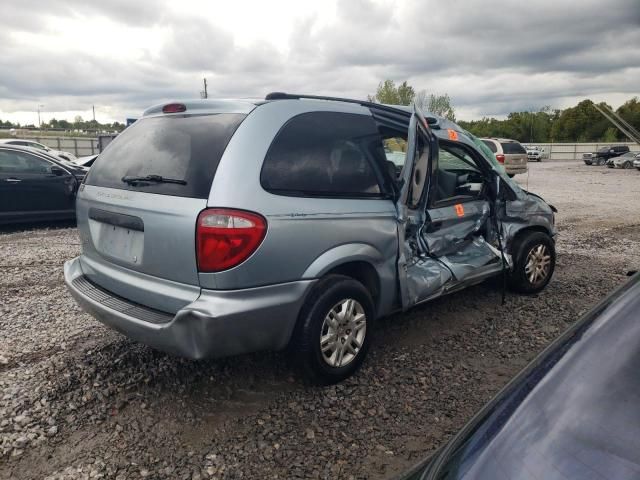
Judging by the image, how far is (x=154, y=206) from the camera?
9.29ft

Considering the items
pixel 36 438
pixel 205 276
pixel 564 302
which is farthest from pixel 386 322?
pixel 36 438

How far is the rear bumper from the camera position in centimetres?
261

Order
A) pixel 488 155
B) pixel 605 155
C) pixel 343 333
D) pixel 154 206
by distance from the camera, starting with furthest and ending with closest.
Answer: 1. pixel 605 155
2. pixel 488 155
3. pixel 343 333
4. pixel 154 206

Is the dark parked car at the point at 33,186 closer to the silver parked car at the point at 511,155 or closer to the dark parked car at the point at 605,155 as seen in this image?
the silver parked car at the point at 511,155

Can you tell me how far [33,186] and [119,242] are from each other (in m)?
6.52

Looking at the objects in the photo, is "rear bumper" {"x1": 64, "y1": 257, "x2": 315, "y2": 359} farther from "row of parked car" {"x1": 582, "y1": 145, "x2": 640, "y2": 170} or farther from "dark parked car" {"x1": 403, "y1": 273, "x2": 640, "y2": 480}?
"row of parked car" {"x1": 582, "y1": 145, "x2": 640, "y2": 170}

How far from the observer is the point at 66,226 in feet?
29.8

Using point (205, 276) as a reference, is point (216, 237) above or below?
above

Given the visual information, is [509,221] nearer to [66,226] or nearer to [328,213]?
[328,213]

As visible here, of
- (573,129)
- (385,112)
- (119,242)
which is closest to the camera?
(119,242)

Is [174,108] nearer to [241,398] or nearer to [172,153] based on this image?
[172,153]

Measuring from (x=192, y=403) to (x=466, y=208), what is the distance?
9.05 ft

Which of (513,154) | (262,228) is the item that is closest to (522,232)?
(262,228)

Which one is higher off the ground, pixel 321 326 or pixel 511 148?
pixel 511 148
